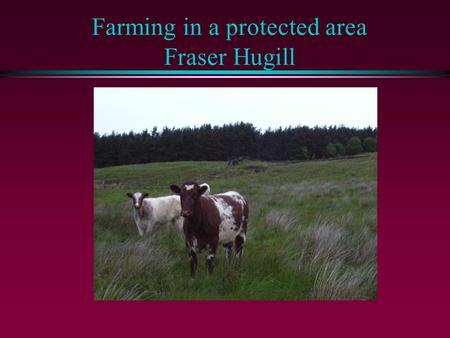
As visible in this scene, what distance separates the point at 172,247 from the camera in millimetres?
8219

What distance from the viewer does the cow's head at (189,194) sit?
22.7 feet

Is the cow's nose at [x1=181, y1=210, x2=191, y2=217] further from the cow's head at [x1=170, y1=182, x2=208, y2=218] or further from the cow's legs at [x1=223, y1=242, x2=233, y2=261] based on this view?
the cow's legs at [x1=223, y1=242, x2=233, y2=261]

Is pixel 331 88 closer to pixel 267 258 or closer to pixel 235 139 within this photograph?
pixel 235 139

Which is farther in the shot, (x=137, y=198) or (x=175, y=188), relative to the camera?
(x=137, y=198)

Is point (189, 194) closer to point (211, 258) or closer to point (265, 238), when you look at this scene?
point (211, 258)

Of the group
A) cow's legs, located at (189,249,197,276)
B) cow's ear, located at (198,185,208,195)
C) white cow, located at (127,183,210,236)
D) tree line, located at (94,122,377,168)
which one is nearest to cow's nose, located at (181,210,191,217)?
cow's ear, located at (198,185,208,195)

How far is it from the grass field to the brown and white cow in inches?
9.2

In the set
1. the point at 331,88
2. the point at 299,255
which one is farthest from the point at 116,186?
the point at 331,88

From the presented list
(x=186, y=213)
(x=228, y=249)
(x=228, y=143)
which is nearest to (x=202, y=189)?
(x=186, y=213)

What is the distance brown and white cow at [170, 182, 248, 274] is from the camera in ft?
23.2

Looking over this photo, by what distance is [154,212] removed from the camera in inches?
434

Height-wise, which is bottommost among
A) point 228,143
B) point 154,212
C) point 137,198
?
point 154,212

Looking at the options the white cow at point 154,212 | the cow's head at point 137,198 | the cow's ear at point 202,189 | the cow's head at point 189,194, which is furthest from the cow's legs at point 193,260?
the cow's head at point 137,198

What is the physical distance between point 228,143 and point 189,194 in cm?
151
